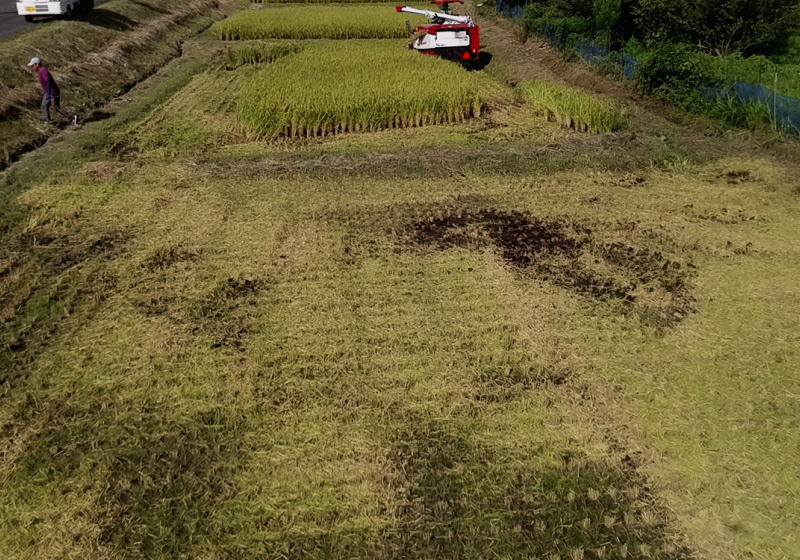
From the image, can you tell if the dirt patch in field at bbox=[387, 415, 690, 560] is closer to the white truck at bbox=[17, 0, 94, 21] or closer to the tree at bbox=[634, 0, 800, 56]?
the tree at bbox=[634, 0, 800, 56]

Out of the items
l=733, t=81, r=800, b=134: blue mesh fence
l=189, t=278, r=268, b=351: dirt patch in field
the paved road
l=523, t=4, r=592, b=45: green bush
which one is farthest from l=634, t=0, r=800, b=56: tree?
the paved road

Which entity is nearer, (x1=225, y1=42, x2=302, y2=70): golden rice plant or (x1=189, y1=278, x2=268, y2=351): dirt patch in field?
(x1=189, y1=278, x2=268, y2=351): dirt patch in field

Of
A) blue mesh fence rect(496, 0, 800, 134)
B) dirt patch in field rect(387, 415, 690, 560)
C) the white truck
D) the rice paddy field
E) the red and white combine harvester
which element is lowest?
dirt patch in field rect(387, 415, 690, 560)

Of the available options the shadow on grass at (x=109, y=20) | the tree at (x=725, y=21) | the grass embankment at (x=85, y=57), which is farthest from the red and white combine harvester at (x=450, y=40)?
the shadow on grass at (x=109, y=20)

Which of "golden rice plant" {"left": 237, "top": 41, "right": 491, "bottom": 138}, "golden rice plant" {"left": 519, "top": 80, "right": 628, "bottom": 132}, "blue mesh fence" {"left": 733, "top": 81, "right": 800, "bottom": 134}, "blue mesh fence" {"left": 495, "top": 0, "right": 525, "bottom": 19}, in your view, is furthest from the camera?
"blue mesh fence" {"left": 495, "top": 0, "right": 525, "bottom": 19}

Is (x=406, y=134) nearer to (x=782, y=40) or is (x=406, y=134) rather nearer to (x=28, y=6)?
(x=782, y=40)

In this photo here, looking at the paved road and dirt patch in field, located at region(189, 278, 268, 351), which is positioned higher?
the paved road

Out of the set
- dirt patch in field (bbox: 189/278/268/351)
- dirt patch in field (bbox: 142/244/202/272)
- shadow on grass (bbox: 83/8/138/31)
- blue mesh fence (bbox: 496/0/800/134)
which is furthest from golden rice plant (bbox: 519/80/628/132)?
shadow on grass (bbox: 83/8/138/31)

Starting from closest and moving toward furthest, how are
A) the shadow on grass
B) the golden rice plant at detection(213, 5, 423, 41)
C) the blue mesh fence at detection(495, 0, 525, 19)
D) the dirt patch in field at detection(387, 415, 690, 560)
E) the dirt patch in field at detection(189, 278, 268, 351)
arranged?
the dirt patch in field at detection(387, 415, 690, 560) → the dirt patch in field at detection(189, 278, 268, 351) → the shadow on grass → the golden rice plant at detection(213, 5, 423, 41) → the blue mesh fence at detection(495, 0, 525, 19)
